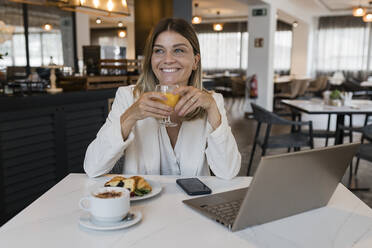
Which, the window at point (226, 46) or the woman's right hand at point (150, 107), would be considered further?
the window at point (226, 46)

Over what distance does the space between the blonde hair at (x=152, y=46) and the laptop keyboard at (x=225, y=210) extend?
0.65m

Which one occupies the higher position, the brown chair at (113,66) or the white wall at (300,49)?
the white wall at (300,49)

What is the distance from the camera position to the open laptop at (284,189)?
0.82m

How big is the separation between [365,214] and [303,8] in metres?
11.6

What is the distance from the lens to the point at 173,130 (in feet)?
5.51

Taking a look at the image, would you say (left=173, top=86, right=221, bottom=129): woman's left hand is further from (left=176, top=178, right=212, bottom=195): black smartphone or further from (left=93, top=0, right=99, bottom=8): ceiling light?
(left=93, top=0, right=99, bottom=8): ceiling light

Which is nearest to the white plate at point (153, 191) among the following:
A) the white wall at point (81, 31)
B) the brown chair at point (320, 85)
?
the white wall at point (81, 31)

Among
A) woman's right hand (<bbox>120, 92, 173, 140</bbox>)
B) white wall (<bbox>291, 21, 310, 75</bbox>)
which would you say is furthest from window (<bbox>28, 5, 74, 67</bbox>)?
white wall (<bbox>291, 21, 310, 75</bbox>)

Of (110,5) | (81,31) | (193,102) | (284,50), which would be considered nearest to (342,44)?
(284,50)

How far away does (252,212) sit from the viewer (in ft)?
2.88

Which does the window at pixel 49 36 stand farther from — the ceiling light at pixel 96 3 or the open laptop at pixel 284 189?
the open laptop at pixel 284 189

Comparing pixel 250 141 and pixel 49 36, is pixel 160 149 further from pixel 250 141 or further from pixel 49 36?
pixel 49 36

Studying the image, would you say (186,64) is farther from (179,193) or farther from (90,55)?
(90,55)

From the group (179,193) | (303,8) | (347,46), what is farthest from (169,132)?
(347,46)
